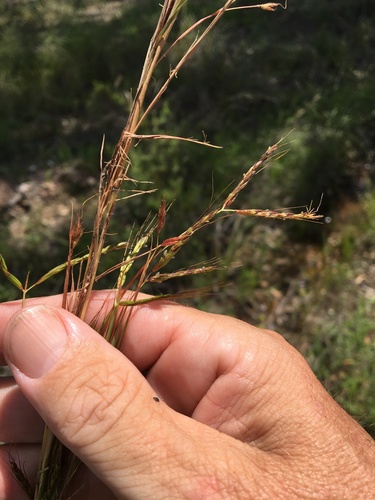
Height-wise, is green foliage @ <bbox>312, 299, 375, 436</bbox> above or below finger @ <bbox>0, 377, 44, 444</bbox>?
below

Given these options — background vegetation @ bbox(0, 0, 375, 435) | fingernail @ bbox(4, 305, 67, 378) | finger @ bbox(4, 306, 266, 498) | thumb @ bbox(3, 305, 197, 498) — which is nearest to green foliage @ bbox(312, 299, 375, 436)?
background vegetation @ bbox(0, 0, 375, 435)

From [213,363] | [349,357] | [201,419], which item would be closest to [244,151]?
[349,357]

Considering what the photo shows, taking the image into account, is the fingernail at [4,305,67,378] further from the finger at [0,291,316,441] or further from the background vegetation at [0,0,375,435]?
the background vegetation at [0,0,375,435]

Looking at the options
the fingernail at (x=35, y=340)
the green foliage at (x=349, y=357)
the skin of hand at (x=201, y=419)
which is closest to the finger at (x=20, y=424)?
the skin of hand at (x=201, y=419)

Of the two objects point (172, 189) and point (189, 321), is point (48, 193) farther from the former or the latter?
point (189, 321)

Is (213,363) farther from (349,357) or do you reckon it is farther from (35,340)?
(349,357)

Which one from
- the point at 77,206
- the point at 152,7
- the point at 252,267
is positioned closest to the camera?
the point at 252,267

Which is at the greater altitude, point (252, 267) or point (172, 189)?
point (172, 189)

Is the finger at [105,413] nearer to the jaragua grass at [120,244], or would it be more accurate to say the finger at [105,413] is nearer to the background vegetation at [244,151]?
the jaragua grass at [120,244]

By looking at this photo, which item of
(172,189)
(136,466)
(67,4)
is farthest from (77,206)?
(67,4)
